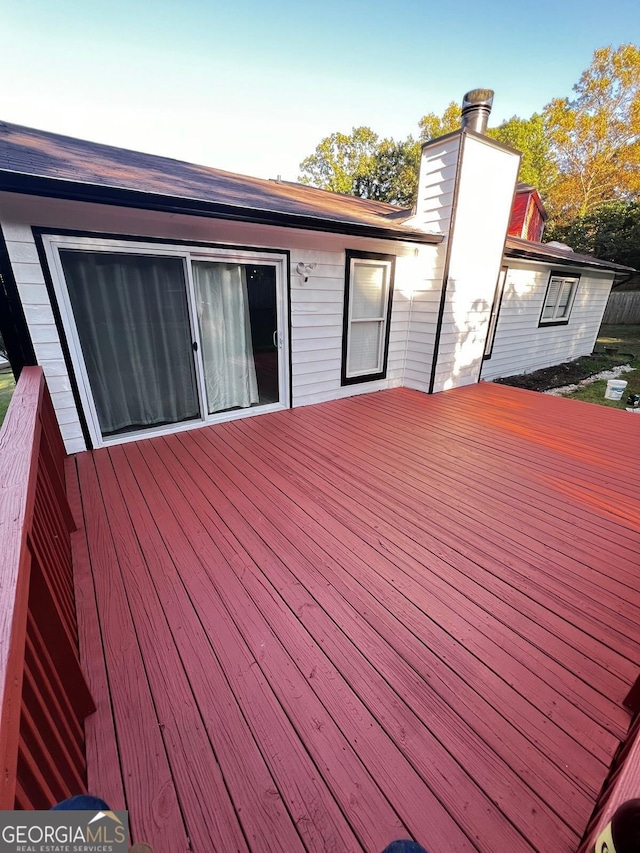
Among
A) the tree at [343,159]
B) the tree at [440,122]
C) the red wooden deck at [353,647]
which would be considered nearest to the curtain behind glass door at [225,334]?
the red wooden deck at [353,647]

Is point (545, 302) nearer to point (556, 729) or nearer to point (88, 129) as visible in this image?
point (556, 729)

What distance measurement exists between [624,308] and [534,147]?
547 inches

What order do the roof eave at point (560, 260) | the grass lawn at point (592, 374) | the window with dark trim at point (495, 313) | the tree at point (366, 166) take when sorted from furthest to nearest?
1. the tree at point (366, 166)
2. the grass lawn at point (592, 374)
3. the window with dark trim at point (495, 313)
4. the roof eave at point (560, 260)

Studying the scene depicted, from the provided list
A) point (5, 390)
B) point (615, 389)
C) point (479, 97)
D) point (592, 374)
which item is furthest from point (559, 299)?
point (5, 390)

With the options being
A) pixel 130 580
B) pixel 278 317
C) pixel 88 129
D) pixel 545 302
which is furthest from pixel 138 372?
pixel 88 129

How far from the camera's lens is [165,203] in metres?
2.73

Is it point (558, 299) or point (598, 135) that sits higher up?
point (598, 135)

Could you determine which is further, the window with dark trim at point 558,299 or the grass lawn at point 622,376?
the window with dark trim at point 558,299

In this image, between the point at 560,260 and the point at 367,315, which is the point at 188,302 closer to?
the point at 367,315

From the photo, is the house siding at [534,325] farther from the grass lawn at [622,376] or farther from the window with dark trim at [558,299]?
the grass lawn at [622,376]

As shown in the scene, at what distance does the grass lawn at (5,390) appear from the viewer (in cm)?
545

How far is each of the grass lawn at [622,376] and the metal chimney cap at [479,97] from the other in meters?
4.58

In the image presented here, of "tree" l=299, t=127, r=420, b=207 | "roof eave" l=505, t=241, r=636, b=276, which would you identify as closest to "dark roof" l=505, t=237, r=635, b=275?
"roof eave" l=505, t=241, r=636, b=276

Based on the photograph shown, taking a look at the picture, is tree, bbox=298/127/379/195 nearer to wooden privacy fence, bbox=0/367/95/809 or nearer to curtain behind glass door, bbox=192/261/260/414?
curtain behind glass door, bbox=192/261/260/414
